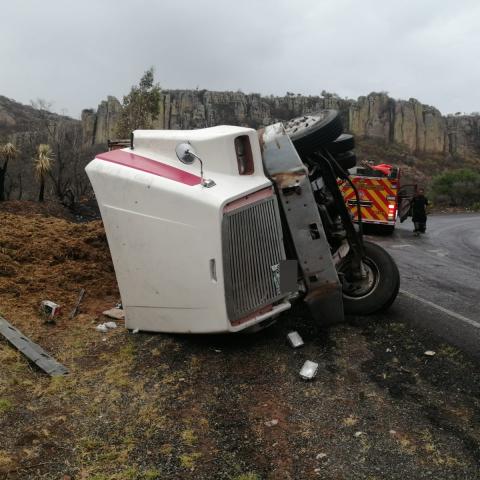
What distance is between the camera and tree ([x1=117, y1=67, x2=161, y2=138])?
20.6m

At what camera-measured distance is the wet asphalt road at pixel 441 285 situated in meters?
4.42

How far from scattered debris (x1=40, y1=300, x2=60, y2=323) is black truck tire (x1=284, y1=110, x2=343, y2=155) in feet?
9.17

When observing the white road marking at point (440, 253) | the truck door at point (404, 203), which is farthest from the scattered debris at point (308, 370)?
the truck door at point (404, 203)

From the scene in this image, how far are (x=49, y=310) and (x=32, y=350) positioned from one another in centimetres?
88

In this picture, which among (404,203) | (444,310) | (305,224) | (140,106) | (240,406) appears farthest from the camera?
(140,106)

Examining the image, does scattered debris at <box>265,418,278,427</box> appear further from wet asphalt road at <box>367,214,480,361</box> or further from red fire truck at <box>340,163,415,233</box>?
red fire truck at <box>340,163,415,233</box>

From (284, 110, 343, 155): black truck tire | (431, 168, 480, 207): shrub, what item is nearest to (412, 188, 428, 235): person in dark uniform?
(284, 110, 343, 155): black truck tire

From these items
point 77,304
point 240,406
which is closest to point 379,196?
point 77,304

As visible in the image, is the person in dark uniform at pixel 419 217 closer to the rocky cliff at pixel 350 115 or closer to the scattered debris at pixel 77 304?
the scattered debris at pixel 77 304

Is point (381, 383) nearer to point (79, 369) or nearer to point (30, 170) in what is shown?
point (79, 369)

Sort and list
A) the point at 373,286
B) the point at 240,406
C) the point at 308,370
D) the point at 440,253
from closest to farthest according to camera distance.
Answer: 1. the point at 240,406
2. the point at 308,370
3. the point at 373,286
4. the point at 440,253

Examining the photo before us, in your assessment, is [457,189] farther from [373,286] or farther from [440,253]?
[373,286]

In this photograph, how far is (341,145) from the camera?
16.5 ft

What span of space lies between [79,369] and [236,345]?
125 cm
